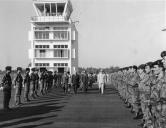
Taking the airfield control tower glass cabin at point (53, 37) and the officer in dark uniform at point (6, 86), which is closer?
the officer in dark uniform at point (6, 86)

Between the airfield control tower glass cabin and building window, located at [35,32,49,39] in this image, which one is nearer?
the airfield control tower glass cabin

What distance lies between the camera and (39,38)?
61.2m

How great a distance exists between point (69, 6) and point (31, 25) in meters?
7.13

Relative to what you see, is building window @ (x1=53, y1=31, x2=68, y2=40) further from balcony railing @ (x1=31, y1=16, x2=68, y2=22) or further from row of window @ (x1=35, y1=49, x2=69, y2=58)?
balcony railing @ (x1=31, y1=16, x2=68, y2=22)

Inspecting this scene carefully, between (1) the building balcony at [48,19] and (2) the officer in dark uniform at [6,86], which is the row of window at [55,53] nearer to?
(1) the building balcony at [48,19]

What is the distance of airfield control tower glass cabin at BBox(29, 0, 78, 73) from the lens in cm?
5972

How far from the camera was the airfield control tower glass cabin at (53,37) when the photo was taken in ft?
196

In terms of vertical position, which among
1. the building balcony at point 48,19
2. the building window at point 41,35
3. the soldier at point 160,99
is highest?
the building balcony at point 48,19

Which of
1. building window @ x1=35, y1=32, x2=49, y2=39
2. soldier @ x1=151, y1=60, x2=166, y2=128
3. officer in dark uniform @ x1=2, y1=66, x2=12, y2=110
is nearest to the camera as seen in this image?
soldier @ x1=151, y1=60, x2=166, y2=128

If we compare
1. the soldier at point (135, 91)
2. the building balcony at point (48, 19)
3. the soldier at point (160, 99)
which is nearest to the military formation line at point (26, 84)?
the soldier at point (135, 91)

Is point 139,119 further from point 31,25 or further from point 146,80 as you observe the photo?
point 31,25

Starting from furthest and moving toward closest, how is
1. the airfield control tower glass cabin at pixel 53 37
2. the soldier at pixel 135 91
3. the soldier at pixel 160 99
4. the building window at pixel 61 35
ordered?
1. the building window at pixel 61 35
2. the airfield control tower glass cabin at pixel 53 37
3. the soldier at pixel 135 91
4. the soldier at pixel 160 99

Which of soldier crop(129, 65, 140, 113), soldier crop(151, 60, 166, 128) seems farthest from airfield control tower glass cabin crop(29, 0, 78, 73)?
soldier crop(151, 60, 166, 128)

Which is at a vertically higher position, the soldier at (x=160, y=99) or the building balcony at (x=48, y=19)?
the building balcony at (x=48, y=19)
